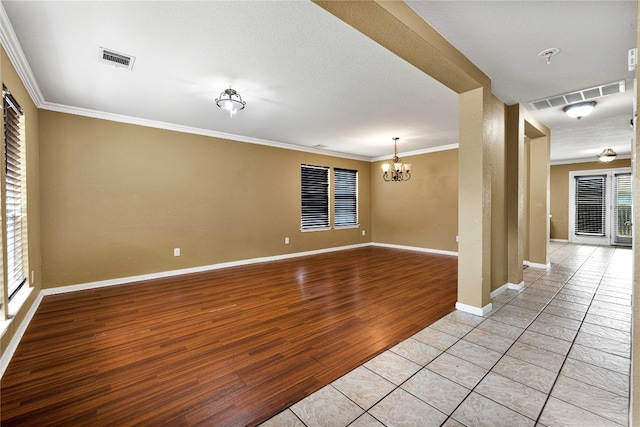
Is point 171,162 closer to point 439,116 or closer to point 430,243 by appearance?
point 439,116

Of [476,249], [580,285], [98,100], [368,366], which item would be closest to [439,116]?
[476,249]

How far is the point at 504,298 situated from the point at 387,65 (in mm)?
3120

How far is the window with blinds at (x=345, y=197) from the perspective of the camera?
711cm

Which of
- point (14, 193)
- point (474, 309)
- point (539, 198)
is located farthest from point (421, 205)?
point (14, 193)

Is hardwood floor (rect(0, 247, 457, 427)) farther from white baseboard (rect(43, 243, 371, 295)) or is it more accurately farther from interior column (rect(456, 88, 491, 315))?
interior column (rect(456, 88, 491, 315))

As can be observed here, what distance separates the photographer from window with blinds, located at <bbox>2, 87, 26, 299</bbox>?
2.39 metres

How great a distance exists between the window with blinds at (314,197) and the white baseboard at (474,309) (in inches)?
155

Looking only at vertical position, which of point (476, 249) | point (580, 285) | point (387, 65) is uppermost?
point (387, 65)

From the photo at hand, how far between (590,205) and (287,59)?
9.97 meters

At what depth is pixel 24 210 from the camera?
2812 millimetres

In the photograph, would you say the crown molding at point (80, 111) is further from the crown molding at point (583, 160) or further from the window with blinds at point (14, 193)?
the crown molding at point (583, 160)

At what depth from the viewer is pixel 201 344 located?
230 cm

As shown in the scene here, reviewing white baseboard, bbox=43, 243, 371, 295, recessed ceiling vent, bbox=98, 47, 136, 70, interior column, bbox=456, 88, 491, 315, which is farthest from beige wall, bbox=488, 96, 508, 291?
white baseboard, bbox=43, 243, 371, 295

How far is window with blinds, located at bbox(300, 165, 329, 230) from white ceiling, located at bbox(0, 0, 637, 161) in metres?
2.29
